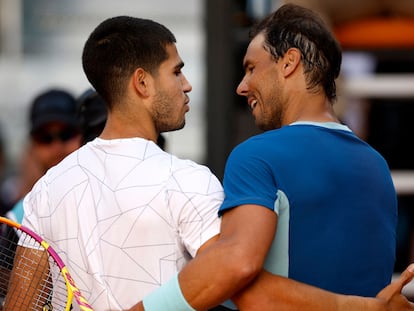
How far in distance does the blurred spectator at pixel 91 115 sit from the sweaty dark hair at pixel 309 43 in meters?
0.93

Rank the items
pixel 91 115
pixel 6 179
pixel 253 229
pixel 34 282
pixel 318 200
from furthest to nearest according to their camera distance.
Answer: pixel 6 179
pixel 91 115
pixel 34 282
pixel 318 200
pixel 253 229

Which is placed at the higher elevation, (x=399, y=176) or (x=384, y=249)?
(x=384, y=249)

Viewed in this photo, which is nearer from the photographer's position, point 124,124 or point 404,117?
point 124,124

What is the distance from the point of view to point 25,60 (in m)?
7.41

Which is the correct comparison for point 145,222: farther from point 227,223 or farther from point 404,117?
point 404,117

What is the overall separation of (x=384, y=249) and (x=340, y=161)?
0.31 metres

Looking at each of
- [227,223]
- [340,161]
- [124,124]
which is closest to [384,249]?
[340,161]

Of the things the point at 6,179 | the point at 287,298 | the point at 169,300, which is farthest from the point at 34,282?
the point at 6,179

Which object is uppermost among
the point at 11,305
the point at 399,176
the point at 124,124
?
the point at 124,124

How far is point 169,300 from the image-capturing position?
3211mm

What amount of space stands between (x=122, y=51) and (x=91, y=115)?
0.94m

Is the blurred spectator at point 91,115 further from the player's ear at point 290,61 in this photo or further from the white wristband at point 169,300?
the white wristband at point 169,300

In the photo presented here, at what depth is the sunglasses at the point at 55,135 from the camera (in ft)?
19.0

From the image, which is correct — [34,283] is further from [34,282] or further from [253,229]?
[253,229]
